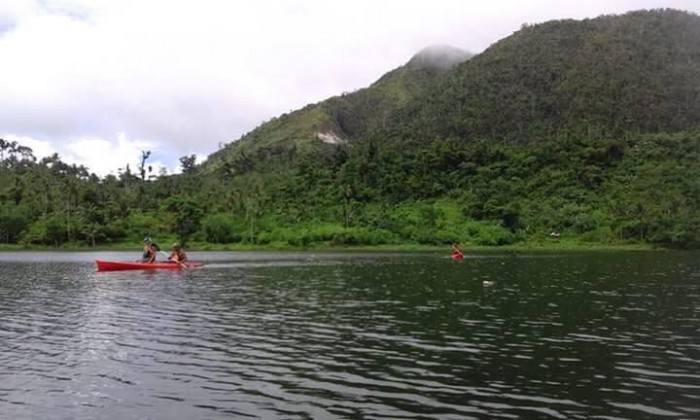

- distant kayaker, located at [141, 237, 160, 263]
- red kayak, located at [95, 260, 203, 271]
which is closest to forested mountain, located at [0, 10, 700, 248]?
distant kayaker, located at [141, 237, 160, 263]

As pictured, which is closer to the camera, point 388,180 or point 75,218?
point 75,218

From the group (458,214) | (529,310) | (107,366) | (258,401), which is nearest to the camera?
(258,401)

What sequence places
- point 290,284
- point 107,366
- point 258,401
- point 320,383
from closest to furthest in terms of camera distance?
point 258,401 → point 320,383 → point 107,366 → point 290,284

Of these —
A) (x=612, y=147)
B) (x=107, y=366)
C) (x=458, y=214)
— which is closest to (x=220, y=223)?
(x=458, y=214)

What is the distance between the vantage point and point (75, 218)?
157 m

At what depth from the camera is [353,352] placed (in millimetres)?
25406

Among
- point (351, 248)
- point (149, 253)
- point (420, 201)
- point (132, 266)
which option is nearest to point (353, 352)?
point (132, 266)

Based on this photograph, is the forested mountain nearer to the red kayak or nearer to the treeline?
the treeline

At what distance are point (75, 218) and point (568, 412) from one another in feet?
513

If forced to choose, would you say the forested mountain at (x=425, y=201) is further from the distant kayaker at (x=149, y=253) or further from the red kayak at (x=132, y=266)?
the red kayak at (x=132, y=266)

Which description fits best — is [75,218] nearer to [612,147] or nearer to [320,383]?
[612,147]

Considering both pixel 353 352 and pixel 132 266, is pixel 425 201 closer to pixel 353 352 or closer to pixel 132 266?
pixel 132 266

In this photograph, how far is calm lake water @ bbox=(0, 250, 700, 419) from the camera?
18109mm

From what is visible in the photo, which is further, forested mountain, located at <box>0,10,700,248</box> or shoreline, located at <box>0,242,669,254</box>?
forested mountain, located at <box>0,10,700,248</box>
